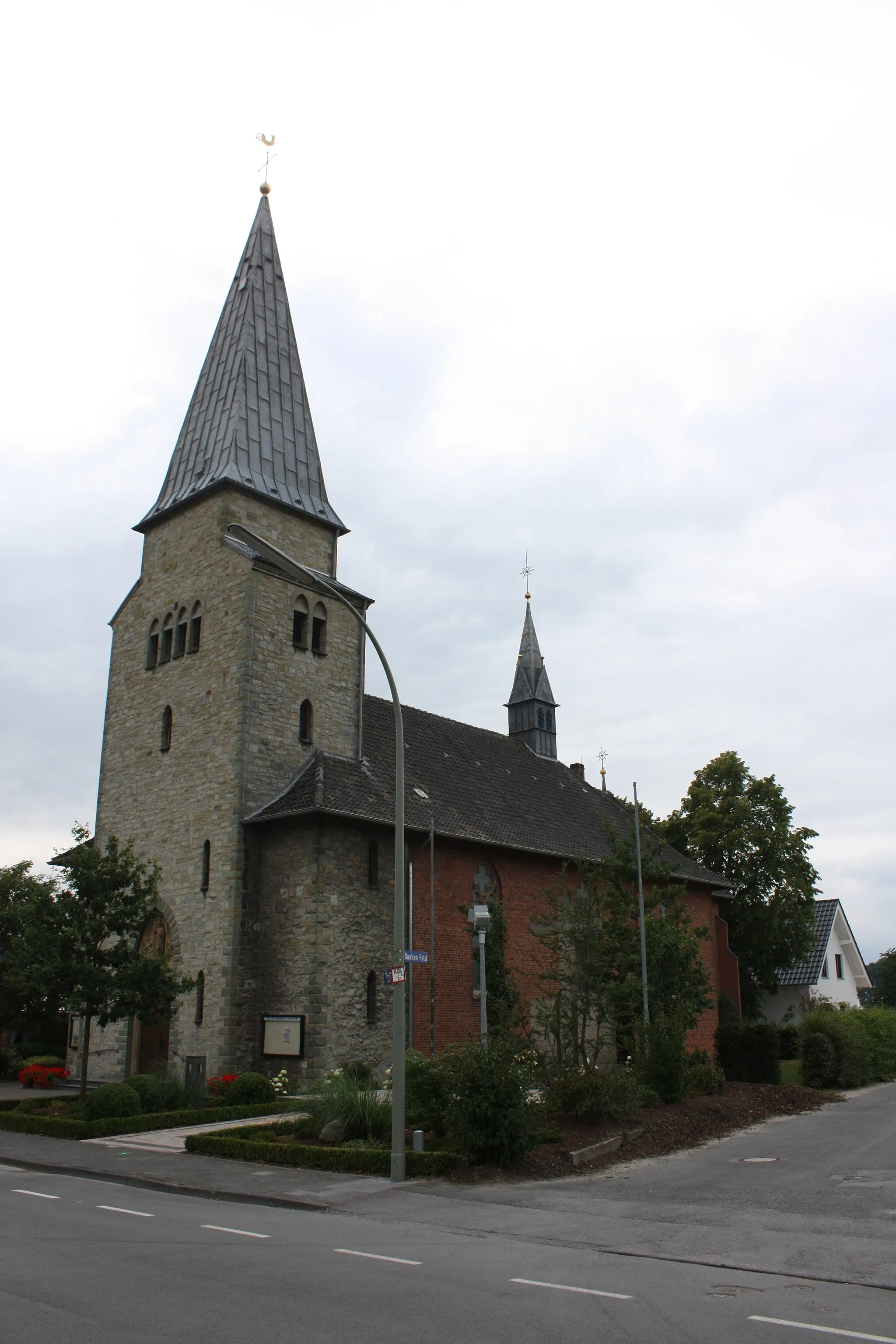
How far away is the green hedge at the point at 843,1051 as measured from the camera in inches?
1101

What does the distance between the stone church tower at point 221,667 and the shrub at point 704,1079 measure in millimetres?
10068

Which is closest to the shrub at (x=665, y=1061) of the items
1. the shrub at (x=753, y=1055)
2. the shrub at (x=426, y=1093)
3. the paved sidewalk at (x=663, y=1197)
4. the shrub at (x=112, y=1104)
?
the paved sidewalk at (x=663, y=1197)

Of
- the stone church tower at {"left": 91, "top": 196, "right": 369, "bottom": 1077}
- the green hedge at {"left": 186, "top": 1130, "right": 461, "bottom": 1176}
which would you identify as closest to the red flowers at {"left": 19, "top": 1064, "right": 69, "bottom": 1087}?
the stone church tower at {"left": 91, "top": 196, "right": 369, "bottom": 1077}

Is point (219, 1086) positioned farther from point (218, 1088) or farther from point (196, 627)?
point (196, 627)

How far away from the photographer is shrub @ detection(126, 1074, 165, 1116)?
778 inches

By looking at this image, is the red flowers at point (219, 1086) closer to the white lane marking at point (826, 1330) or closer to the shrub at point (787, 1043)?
the white lane marking at point (826, 1330)

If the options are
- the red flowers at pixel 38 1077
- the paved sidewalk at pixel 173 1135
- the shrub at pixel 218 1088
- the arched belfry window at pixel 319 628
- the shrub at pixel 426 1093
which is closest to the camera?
the shrub at pixel 426 1093

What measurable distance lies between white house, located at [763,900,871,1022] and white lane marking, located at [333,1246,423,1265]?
37.8 meters

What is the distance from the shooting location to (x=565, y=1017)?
64.5 feet

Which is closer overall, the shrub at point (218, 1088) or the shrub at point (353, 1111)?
the shrub at point (353, 1111)

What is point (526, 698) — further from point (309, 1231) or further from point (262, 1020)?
point (309, 1231)

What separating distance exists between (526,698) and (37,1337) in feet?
124

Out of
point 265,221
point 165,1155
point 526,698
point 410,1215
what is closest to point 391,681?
point 410,1215

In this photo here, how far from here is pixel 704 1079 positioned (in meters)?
21.7
